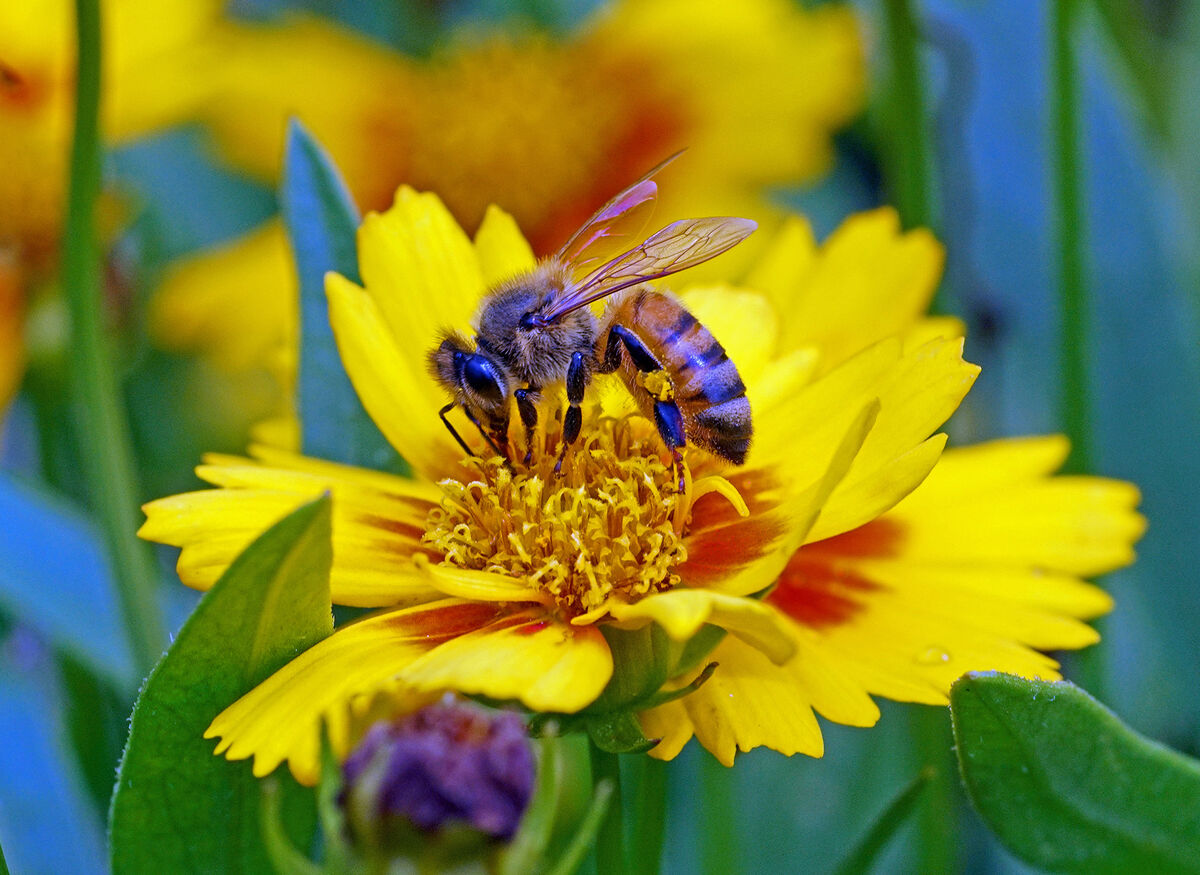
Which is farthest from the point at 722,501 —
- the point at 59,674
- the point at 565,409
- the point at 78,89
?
the point at 59,674

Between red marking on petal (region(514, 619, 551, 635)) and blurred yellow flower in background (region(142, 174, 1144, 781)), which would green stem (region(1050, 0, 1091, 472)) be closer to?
blurred yellow flower in background (region(142, 174, 1144, 781))

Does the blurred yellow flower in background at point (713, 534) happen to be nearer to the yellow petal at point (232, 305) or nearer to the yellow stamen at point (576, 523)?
the yellow stamen at point (576, 523)

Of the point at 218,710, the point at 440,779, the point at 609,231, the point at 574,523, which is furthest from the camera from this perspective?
the point at 609,231

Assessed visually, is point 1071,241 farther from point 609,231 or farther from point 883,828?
point 883,828

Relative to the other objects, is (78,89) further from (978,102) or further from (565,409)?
(978,102)

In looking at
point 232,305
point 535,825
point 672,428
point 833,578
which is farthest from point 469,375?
point 232,305

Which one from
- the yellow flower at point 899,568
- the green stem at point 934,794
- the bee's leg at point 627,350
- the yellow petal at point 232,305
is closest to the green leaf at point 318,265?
the bee's leg at point 627,350
